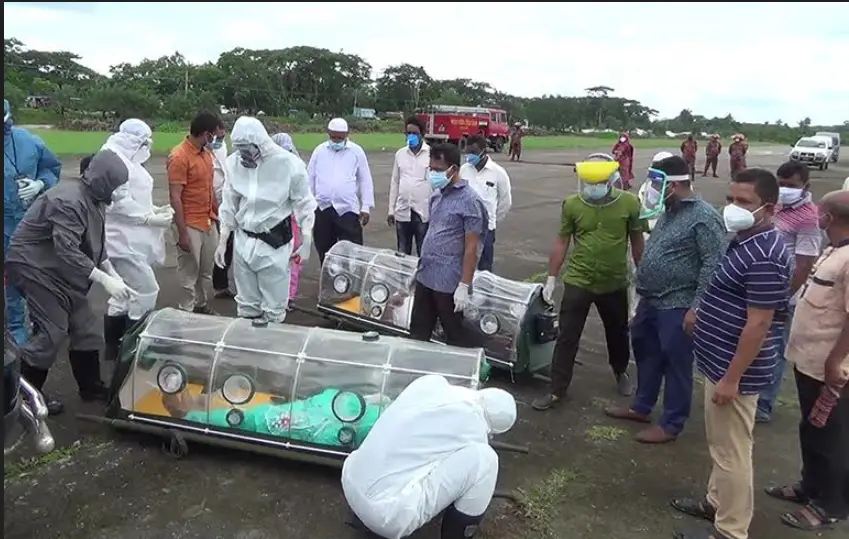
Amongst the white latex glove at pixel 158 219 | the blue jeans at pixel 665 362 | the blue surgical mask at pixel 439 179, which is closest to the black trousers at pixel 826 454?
the blue jeans at pixel 665 362

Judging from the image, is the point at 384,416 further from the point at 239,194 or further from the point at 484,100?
the point at 484,100

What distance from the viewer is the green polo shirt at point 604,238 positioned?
440cm

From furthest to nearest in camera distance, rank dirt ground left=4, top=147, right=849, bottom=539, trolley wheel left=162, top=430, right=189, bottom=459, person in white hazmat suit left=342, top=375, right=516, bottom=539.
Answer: trolley wheel left=162, top=430, right=189, bottom=459 < dirt ground left=4, top=147, right=849, bottom=539 < person in white hazmat suit left=342, top=375, right=516, bottom=539

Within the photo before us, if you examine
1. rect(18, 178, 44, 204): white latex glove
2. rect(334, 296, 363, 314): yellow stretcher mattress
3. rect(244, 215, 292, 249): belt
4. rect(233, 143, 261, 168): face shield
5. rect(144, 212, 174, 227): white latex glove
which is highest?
rect(233, 143, 261, 168): face shield

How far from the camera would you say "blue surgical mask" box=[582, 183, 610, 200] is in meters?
4.37

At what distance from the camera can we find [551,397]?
470 cm

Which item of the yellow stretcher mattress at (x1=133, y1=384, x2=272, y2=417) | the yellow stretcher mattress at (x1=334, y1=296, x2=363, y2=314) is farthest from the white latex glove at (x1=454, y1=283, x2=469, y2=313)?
the yellow stretcher mattress at (x1=334, y1=296, x2=363, y2=314)

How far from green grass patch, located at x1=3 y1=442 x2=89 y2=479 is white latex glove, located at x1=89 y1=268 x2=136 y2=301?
0.85 m

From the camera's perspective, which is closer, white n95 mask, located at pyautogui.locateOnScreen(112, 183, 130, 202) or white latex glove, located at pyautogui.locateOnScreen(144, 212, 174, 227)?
white n95 mask, located at pyautogui.locateOnScreen(112, 183, 130, 202)

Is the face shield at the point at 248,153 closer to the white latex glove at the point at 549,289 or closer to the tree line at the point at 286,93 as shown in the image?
Result: the white latex glove at the point at 549,289

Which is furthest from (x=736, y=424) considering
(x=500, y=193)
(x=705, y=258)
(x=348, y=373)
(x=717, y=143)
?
(x=717, y=143)

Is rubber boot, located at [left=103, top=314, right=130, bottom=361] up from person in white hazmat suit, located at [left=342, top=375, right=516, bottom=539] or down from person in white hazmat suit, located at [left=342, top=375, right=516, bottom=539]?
down

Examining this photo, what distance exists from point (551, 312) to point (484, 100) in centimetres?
7267

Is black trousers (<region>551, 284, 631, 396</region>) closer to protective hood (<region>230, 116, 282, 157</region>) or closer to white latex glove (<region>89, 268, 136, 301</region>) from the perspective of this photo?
protective hood (<region>230, 116, 282, 157</region>)
